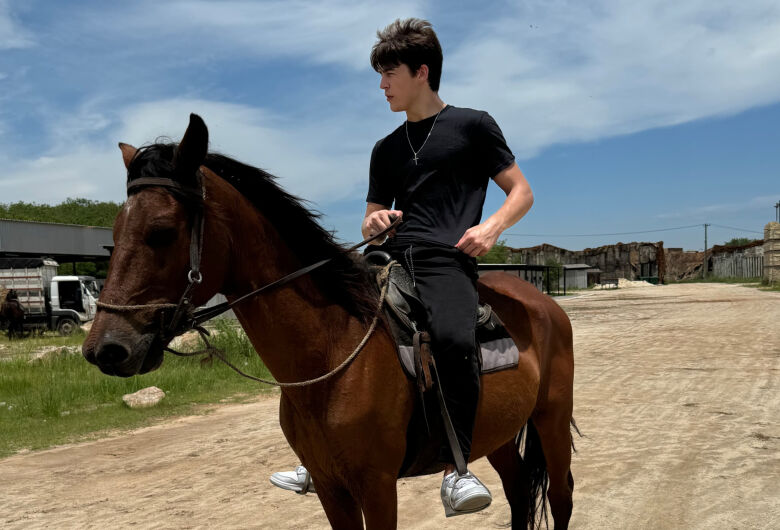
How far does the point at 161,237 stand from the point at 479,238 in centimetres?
130

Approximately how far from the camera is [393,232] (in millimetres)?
2979

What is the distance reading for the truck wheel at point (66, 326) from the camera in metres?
25.5

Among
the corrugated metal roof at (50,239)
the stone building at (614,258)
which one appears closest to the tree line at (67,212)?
the corrugated metal roof at (50,239)

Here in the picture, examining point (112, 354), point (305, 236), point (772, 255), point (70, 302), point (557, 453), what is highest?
point (772, 255)

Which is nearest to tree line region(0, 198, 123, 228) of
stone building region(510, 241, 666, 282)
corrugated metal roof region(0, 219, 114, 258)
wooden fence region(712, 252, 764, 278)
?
corrugated metal roof region(0, 219, 114, 258)

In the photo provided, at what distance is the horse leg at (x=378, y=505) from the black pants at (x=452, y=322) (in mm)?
403

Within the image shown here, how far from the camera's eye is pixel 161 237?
2.14 metres

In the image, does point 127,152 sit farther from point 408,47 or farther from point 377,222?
point 408,47

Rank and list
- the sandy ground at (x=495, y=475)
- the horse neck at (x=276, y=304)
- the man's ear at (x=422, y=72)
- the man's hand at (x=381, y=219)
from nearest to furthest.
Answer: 1. the horse neck at (x=276, y=304)
2. the man's hand at (x=381, y=219)
3. the man's ear at (x=422, y=72)
4. the sandy ground at (x=495, y=475)

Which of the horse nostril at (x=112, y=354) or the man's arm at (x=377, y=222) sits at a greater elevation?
the man's arm at (x=377, y=222)

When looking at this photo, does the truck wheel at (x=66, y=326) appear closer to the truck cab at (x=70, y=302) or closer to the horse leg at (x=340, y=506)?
the truck cab at (x=70, y=302)

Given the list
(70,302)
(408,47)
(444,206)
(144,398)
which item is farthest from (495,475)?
(70,302)

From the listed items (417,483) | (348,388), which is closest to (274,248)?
(348,388)

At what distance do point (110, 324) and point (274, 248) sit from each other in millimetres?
703
